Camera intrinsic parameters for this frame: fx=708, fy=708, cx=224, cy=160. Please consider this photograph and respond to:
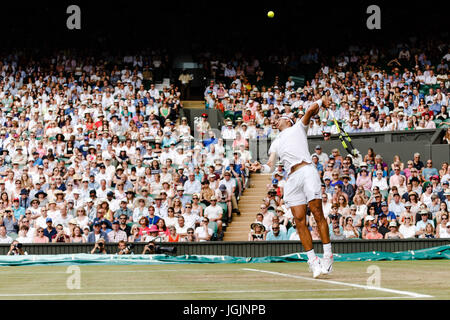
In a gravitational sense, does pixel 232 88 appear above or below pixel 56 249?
above

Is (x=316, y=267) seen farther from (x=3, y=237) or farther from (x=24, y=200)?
(x=24, y=200)

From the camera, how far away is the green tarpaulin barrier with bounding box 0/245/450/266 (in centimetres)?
1414

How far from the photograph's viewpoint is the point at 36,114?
82.4ft

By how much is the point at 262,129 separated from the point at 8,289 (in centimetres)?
1545

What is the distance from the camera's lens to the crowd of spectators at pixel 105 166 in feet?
56.9

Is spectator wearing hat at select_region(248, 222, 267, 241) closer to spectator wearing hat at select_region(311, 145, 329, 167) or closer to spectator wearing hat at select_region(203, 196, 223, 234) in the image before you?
spectator wearing hat at select_region(203, 196, 223, 234)

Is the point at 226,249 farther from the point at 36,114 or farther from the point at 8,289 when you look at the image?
the point at 36,114

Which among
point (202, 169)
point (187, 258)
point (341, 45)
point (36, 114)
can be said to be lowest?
point (187, 258)

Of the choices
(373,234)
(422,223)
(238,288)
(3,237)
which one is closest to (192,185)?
(3,237)

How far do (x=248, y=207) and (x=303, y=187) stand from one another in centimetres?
1083

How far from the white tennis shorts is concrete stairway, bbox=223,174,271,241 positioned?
9054 mm
